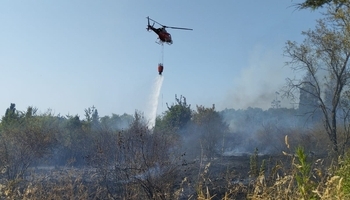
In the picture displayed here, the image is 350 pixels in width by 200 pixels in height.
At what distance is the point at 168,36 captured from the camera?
15602mm

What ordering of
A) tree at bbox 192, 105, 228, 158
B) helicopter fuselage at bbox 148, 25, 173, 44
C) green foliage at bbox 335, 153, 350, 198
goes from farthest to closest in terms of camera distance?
tree at bbox 192, 105, 228, 158 < helicopter fuselage at bbox 148, 25, 173, 44 < green foliage at bbox 335, 153, 350, 198

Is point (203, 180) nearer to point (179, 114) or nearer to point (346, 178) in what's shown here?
point (346, 178)

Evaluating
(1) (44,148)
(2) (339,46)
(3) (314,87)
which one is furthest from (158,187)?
(1) (44,148)

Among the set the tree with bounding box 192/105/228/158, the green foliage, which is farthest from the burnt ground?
the tree with bounding box 192/105/228/158

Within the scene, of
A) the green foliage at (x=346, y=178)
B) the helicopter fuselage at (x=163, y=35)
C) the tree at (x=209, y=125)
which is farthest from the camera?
the tree at (x=209, y=125)

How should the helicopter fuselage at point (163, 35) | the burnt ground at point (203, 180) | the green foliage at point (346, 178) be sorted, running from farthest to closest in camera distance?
1. the helicopter fuselage at point (163, 35)
2. the burnt ground at point (203, 180)
3. the green foliage at point (346, 178)

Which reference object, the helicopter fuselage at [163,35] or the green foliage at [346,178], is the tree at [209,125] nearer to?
the helicopter fuselage at [163,35]

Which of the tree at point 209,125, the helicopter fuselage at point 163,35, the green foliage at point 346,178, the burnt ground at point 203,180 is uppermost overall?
the helicopter fuselage at point 163,35

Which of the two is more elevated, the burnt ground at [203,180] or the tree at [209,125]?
→ the tree at [209,125]

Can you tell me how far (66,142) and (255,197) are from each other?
36.9 m

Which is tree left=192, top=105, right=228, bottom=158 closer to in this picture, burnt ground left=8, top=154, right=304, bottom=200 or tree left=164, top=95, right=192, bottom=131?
tree left=164, top=95, right=192, bottom=131

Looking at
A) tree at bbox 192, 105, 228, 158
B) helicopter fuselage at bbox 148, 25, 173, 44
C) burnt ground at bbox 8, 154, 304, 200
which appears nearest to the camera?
burnt ground at bbox 8, 154, 304, 200

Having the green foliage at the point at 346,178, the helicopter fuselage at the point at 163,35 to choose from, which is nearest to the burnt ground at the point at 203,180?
the green foliage at the point at 346,178

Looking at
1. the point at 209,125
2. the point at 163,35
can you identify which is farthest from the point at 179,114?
the point at 163,35
